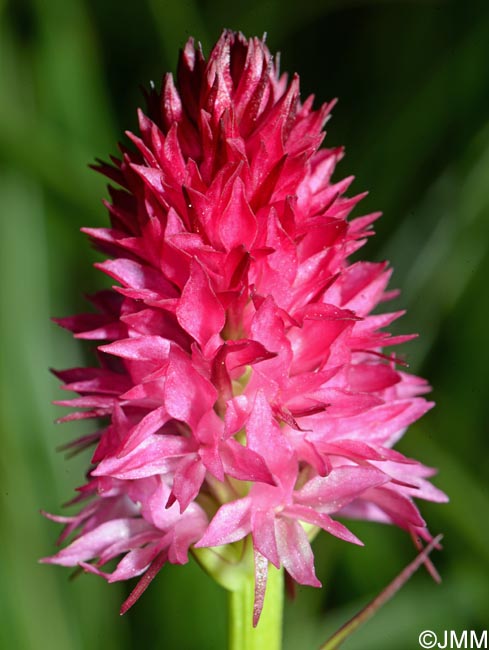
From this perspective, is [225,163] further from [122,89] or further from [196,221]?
[122,89]

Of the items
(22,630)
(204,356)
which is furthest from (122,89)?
(204,356)

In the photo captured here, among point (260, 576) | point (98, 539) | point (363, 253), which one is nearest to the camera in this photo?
point (260, 576)

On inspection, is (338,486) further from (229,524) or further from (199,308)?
(199,308)

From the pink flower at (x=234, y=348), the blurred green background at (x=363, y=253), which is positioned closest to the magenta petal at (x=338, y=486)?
the pink flower at (x=234, y=348)

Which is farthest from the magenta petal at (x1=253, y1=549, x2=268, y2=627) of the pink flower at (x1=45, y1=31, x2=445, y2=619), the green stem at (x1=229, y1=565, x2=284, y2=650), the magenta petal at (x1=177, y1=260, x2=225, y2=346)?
the magenta petal at (x1=177, y1=260, x2=225, y2=346)

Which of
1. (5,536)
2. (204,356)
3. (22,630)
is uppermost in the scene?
(204,356)

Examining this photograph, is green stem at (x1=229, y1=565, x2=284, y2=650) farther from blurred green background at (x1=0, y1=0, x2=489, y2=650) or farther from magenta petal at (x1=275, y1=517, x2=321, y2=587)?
blurred green background at (x1=0, y1=0, x2=489, y2=650)

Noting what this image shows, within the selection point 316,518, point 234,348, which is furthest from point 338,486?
point 234,348
